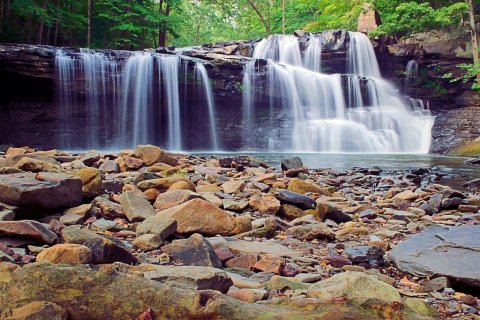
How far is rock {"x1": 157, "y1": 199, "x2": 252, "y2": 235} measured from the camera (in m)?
3.50

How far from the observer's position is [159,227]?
10.8ft

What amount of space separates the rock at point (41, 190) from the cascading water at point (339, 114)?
1559 cm

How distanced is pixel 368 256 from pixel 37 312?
7.91 ft

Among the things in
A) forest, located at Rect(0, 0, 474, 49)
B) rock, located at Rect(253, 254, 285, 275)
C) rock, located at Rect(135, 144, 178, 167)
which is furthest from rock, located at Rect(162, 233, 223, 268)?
forest, located at Rect(0, 0, 474, 49)

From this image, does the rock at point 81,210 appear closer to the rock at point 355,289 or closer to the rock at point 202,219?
the rock at point 202,219

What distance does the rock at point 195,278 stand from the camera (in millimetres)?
2143

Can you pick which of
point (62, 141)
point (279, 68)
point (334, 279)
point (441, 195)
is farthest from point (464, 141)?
point (334, 279)

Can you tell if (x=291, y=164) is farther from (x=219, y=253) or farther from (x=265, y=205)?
(x=219, y=253)

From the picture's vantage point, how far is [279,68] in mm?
19750

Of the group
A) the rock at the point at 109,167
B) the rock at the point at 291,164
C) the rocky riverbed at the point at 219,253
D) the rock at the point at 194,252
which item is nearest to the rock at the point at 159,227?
the rocky riverbed at the point at 219,253

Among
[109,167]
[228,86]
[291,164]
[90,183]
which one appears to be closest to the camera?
A: [90,183]

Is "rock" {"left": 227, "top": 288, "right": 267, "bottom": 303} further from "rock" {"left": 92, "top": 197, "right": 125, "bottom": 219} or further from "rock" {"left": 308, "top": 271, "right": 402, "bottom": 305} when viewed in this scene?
"rock" {"left": 92, "top": 197, "right": 125, "bottom": 219}

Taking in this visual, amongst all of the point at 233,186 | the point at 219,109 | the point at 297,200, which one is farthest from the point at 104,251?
the point at 219,109

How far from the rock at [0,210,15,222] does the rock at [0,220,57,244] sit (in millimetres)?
398
